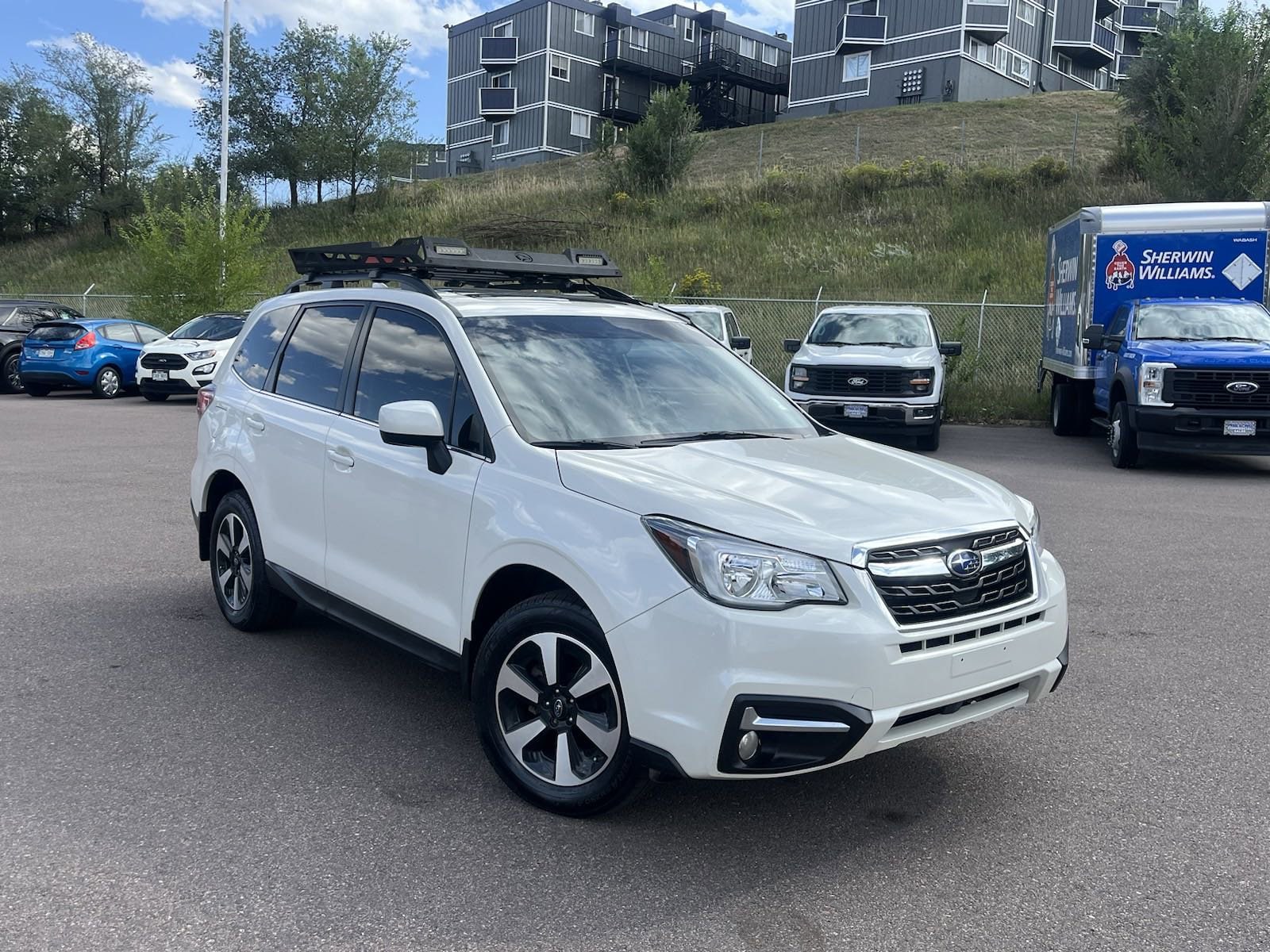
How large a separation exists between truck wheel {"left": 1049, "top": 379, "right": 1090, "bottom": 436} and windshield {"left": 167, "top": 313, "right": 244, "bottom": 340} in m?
14.7

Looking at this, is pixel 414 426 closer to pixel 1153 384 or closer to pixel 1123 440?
pixel 1153 384

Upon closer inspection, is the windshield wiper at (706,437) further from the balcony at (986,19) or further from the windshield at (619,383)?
the balcony at (986,19)

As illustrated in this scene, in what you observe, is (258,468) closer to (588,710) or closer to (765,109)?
(588,710)

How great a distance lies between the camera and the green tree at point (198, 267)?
1052 inches

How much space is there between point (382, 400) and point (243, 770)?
159cm

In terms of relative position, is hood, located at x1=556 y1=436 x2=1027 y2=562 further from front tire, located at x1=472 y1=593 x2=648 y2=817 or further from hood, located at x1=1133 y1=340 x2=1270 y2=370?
hood, located at x1=1133 y1=340 x2=1270 y2=370

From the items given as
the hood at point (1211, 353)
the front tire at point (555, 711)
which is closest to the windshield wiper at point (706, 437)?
the front tire at point (555, 711)

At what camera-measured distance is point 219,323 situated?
72.8ft

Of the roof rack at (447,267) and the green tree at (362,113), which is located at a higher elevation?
the green tree at (362,113)

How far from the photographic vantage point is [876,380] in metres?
15.6

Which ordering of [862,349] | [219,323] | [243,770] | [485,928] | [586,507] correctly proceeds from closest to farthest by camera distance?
[485,928] < [586,507] < [243,770] < [862,349] < [219,323]

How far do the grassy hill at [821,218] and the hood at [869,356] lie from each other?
484 cm

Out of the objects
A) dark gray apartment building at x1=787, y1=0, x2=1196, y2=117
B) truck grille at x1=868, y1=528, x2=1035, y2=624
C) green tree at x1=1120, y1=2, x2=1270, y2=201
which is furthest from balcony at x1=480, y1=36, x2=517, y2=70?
truck grille at x1=868, y1=528, x2=1035, y2=624

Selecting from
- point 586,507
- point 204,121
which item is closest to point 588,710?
point 586,507
